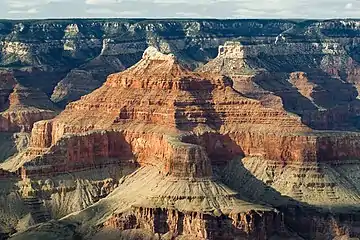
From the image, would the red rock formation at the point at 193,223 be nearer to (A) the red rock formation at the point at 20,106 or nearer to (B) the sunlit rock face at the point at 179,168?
(B) the sunlit rock face at the point at 179,168

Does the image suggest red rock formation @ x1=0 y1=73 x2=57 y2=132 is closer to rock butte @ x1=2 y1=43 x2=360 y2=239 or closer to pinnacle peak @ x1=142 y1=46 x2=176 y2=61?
rock butte @ x1=2 y1=43 x2=360 y2=239

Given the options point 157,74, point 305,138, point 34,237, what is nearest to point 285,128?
point 305,138

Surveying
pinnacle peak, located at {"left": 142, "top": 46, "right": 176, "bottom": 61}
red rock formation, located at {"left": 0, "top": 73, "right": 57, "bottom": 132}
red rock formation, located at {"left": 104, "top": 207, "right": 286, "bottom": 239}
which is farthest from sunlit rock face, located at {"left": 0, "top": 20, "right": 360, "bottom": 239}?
red rock formation, located at {"left": 0, "top": 73, "right": 57, "bottom": 132}

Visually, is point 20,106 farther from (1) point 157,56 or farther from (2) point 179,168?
(2) point 179,168

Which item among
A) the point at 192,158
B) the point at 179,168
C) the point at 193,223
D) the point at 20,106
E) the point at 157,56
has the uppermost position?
the point at 157,56

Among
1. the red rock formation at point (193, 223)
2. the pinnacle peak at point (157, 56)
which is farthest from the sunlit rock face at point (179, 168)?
the pinnacle peak at point (157, 56)

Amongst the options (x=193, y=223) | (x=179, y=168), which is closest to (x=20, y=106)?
(x=179, y=168)

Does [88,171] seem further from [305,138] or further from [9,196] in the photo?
[305,138]

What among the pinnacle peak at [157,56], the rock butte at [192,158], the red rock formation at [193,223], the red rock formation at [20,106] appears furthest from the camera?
the red rock formation at [20,106]
